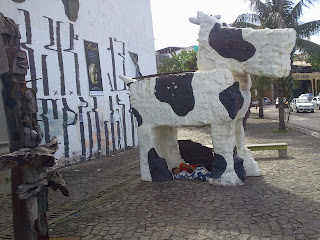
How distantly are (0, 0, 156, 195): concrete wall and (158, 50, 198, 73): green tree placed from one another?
10.6 m

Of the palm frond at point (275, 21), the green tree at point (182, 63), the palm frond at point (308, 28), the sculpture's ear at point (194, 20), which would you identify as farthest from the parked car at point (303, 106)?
the sculpture's ear at point (194, 20)

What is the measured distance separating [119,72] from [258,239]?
27.2ft

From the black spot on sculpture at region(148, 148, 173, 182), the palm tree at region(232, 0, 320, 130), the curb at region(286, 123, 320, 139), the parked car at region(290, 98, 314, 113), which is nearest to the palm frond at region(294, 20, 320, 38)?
the palm tree at region(232, 0, 320, 130)

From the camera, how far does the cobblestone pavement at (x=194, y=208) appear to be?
11.5 feet

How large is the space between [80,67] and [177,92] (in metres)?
4.56

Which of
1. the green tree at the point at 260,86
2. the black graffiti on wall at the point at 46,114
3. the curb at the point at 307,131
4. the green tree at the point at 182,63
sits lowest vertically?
the curb at the point at 307,131

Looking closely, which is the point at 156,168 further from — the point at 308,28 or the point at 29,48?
the point at 308,28

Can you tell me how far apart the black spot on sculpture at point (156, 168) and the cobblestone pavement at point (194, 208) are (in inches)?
6.8

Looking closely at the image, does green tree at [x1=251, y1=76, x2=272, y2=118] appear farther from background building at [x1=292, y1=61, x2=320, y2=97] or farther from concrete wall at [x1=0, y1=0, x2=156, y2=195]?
background building at [x1=292, y1=61, x2=320, y2=97]

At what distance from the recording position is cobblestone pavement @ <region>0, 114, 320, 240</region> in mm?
3504

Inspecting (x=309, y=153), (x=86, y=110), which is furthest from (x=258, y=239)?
(x=86, y=110)

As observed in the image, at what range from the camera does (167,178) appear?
5.59 meters

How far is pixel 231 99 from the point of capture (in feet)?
16.0

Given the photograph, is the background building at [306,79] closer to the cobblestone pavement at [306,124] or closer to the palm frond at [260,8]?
the cobblestone pavement at [306,124]
